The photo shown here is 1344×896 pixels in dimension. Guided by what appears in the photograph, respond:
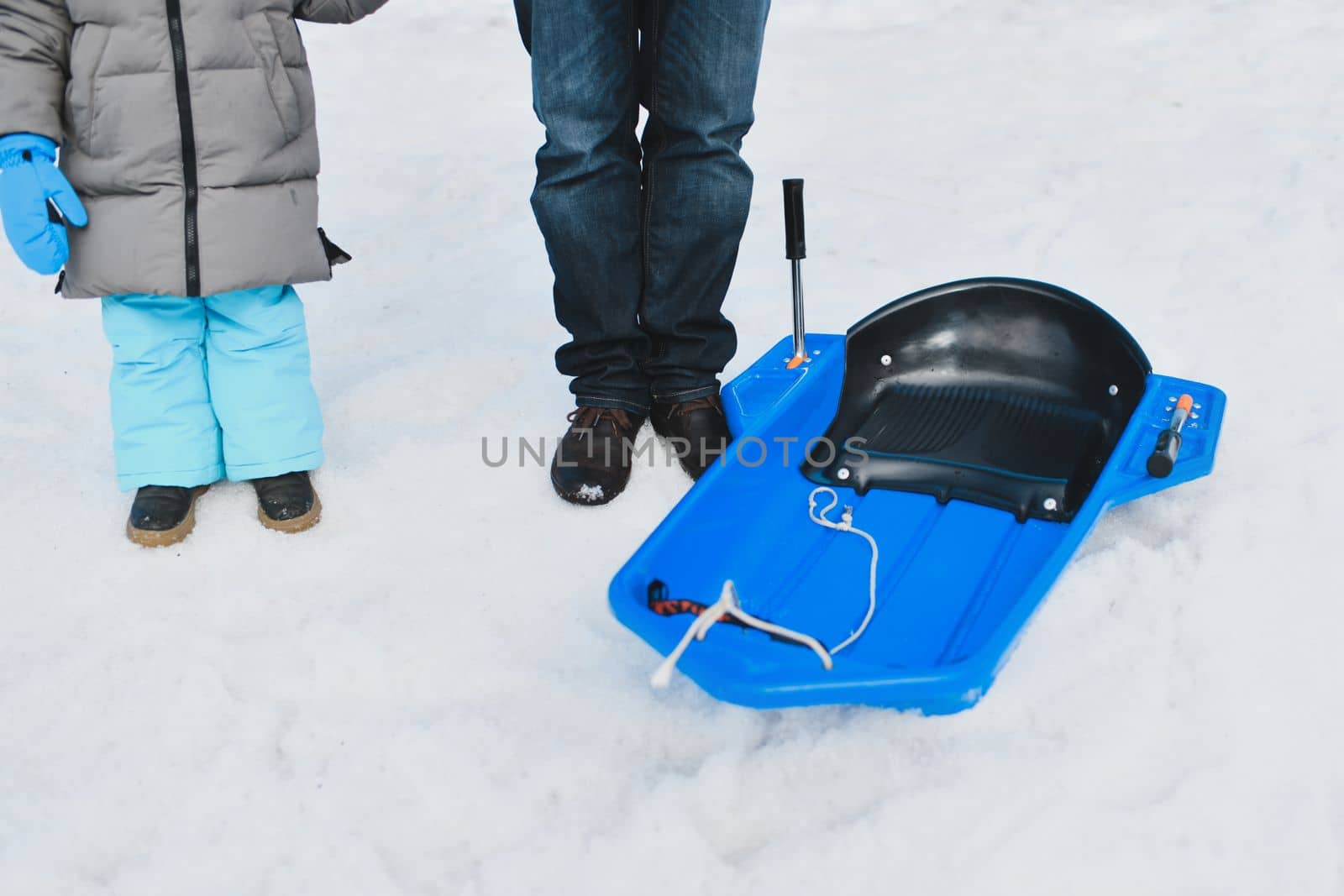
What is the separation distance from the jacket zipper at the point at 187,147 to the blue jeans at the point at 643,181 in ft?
1.47

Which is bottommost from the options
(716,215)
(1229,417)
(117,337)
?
(1229,417)

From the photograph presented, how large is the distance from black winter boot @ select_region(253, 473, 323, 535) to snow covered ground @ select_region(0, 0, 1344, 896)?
0.09 feet

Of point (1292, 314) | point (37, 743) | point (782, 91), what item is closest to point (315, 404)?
point (37, 743)

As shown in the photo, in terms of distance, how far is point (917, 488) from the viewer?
1.53 meters

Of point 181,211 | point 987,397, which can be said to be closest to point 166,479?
point 181,211

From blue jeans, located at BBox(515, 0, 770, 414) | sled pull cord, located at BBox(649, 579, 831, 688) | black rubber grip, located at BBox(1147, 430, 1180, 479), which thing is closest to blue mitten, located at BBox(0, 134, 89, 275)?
blue jeans, located at BBox(515, 0, 770, 414)

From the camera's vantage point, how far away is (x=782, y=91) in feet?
11.4

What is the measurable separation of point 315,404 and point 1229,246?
6.00 ft

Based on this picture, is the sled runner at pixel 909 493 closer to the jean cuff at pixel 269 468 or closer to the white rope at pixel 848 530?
the white rope at pixel 848 530

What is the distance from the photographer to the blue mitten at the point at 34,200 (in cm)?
138

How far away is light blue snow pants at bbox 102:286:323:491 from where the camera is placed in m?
1.57

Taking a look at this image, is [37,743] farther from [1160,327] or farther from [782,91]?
[782,91]

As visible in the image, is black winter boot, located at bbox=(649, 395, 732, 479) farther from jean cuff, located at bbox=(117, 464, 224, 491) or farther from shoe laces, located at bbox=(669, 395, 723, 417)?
jean cuff, located at bbox=(117, 464, 224, 491)

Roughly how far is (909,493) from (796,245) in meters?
0.42
